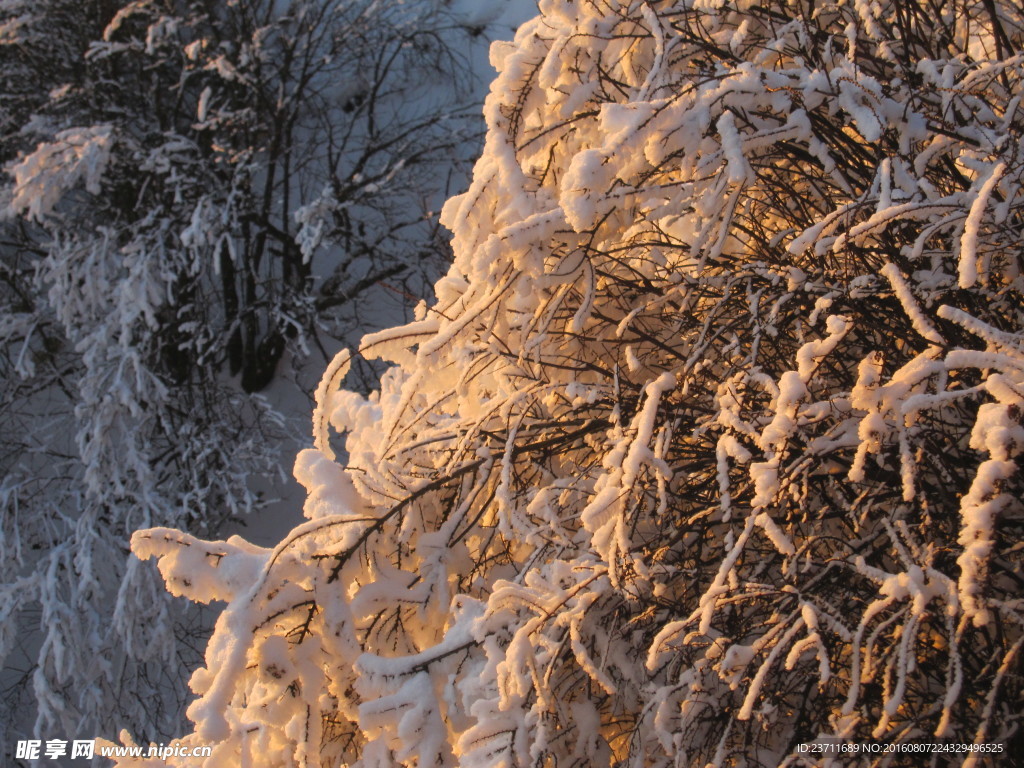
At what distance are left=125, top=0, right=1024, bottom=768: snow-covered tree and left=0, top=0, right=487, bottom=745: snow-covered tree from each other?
4833 mm

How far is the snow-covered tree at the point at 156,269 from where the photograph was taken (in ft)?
21.3

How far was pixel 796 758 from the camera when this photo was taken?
5.17 ft

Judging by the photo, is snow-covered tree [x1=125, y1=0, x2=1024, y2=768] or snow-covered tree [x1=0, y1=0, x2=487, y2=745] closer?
snow-covered tree [x1=125, y1=0, x2=1024, y2=768]

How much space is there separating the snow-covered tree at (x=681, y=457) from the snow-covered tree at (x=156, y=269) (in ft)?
15.9

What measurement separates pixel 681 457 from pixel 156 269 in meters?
6.04

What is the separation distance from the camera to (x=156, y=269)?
6.97 metres

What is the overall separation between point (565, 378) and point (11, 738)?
20.7ft

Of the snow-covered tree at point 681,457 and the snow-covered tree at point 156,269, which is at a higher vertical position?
the snow-covered tree at point 156,269

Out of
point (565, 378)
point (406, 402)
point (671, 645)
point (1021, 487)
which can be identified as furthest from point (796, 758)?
point (406, 402)

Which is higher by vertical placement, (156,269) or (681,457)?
(156,269)

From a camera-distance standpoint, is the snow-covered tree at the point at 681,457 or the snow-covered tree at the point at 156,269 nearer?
the snow-covered tree at the point at 681,457

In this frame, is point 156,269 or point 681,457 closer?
point 681,457

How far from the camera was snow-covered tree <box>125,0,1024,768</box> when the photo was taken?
5.00ft

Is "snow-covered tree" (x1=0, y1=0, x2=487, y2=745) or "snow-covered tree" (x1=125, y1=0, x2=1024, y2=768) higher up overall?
"snow-covered tree" (x1=0, y1=0, x2=487, y2=745)
